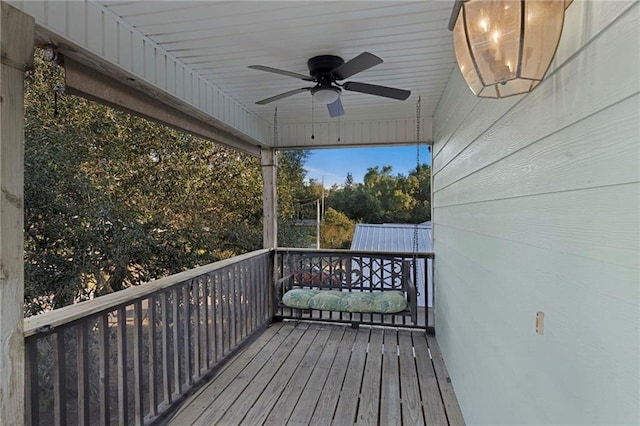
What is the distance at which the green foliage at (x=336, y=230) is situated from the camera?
581 centimetres

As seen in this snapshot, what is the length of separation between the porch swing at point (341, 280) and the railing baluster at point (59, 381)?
219 centimetres

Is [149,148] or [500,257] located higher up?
[149,148]

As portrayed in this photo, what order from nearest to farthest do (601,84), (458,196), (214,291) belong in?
(601,84) < (458,196) < (214,291)

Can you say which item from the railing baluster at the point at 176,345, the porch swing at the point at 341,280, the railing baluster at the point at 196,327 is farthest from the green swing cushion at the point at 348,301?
the railing baluster at the point at 176,345

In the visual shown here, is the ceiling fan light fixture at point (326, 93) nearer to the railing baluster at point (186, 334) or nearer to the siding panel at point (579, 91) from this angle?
the siding panel at point (579, 91)

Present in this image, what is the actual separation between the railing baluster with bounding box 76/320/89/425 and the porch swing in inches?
80.8

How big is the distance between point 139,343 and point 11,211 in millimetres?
1129

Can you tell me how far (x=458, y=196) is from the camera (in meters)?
2.58

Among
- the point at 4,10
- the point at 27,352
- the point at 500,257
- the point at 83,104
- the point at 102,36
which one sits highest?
the point at 83,104

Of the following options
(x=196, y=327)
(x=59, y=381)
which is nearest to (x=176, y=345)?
(x=196, y=327)

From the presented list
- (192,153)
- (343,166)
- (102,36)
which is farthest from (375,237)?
(102,36)

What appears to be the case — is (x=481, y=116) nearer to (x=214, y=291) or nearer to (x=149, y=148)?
(x=214, y=291)

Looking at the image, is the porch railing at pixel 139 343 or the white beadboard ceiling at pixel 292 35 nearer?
the porch railing at pixel 139 343

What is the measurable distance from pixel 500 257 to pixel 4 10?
233 centimetres
